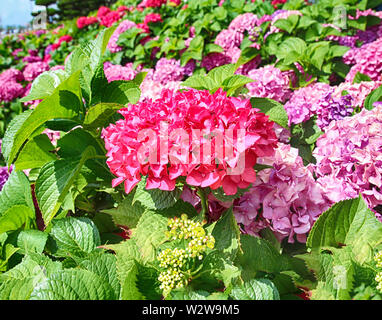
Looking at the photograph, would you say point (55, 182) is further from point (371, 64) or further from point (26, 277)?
point (371, 64)

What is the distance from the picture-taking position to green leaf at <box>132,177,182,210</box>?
101cm

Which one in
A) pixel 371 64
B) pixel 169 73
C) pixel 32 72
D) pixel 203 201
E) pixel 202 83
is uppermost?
pixel 202 83

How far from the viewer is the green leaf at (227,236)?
899mm

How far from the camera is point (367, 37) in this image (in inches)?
97.0

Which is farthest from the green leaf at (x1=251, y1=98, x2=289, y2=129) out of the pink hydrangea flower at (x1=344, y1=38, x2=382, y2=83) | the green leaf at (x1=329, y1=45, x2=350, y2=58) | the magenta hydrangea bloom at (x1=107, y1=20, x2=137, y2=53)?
the magenta hydrangea bloom at (x1=107, y1=20, x2=137, y2=53)

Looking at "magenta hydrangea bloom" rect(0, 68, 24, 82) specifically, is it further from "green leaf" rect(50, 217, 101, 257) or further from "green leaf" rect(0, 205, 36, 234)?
"green leaf" rect(50, 217, 101, 257)

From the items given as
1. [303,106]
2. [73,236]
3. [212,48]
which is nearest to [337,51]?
[303,106]

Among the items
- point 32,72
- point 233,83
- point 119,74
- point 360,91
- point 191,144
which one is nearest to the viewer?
point 191,144

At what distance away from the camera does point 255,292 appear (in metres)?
0.73

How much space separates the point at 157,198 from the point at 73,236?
0.30 metres

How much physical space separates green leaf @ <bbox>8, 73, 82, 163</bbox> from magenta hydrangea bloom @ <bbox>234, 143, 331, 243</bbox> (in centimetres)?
59

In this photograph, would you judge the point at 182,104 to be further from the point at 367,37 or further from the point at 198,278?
the point at 367,37
